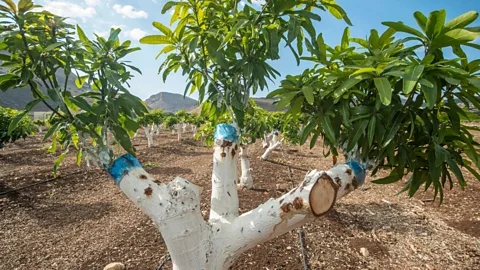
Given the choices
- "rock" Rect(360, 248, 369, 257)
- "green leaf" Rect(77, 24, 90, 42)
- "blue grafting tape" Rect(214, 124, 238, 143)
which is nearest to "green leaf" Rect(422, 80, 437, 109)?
"blue grafting tape" Rect(214, 124, 238, 143)

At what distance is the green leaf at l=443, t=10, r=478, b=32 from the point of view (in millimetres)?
1031

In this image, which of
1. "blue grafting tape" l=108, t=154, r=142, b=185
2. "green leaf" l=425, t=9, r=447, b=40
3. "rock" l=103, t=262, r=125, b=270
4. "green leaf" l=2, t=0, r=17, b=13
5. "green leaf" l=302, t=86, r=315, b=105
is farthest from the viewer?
"rock" l=103, t=262, r=125, b=270

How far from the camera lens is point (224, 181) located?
62.3 inches

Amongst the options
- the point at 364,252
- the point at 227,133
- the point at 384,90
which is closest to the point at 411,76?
the point at 384,90

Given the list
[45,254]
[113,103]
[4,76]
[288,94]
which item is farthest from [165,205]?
[45,254]

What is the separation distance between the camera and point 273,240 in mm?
3379

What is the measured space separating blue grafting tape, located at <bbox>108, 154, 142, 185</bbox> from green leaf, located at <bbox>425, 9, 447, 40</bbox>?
171 cm

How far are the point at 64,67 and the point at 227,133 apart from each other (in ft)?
3.37

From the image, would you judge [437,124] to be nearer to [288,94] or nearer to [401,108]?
[401,108]

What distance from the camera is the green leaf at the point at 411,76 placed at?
0.93 m

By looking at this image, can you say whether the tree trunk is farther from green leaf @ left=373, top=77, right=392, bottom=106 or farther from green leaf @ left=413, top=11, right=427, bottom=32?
green leaf @ left=413, top=11, right=427, bottom=32

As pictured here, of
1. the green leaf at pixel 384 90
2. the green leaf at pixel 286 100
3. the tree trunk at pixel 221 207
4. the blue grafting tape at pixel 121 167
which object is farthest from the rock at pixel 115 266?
the green leaf at pixel 384 90

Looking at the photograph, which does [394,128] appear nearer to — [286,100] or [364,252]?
[286,100]

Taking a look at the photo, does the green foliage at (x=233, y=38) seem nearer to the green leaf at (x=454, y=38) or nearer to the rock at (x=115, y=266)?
the green leaf at (x=454, y=38)
